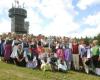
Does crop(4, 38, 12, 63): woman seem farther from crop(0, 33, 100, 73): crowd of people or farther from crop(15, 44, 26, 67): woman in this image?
crop(15, 44, 26, 67): woman

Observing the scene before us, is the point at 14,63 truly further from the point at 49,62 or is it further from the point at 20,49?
the point at 49,62

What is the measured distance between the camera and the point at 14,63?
20.9m

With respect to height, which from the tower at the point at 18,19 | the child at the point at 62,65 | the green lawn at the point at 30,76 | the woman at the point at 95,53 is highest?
the tower at the point at 18,19

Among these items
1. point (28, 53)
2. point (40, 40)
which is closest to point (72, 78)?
point (28, 53)

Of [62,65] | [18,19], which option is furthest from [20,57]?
[18,19]

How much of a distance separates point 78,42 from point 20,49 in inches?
143

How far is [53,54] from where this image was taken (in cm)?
1981

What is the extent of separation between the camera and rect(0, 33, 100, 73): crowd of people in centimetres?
1930

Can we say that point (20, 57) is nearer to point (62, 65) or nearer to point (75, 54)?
point (62, 65)

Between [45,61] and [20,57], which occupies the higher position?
[20,57]

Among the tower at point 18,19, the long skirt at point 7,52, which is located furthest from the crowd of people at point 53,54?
the tower at point 18,19

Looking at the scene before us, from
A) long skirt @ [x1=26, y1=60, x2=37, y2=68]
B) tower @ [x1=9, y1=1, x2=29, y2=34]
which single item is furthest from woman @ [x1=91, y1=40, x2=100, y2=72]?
tower @ [x1=9, y1=1, x2=29, y2=34]

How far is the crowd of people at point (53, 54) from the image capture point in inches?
760

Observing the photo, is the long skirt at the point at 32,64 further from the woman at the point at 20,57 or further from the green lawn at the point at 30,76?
the green lawn at the point at 30,76
